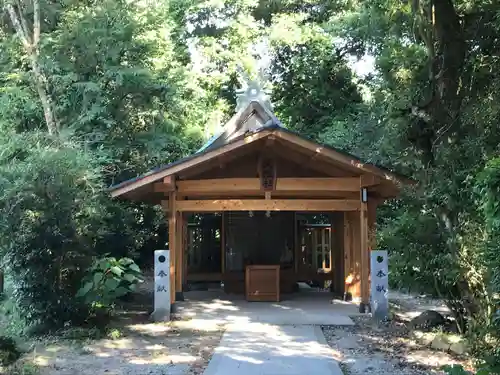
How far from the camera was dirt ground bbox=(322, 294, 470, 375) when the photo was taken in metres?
6.36

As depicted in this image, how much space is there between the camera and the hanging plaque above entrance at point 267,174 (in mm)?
10469

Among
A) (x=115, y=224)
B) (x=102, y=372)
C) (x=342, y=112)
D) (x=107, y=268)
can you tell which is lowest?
(x=102, y=372)

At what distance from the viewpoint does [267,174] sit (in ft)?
34.5

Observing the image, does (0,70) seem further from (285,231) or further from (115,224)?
(285,231)

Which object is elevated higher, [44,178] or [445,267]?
[44,178]

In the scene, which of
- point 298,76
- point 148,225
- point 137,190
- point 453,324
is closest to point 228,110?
point 298,76

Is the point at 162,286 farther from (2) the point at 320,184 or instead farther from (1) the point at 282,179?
(2) the point at 320,184

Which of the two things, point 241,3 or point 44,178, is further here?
point 241,3

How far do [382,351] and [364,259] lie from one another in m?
3.05

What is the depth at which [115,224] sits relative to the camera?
12891 millimetres

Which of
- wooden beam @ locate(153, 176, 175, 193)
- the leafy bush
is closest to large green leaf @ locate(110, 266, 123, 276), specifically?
the leafy bush

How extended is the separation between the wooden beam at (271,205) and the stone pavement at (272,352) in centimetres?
238

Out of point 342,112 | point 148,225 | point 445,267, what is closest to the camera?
point 445,267

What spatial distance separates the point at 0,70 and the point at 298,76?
1058cm
